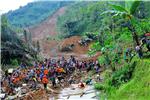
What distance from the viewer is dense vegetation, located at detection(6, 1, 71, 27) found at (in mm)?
133000

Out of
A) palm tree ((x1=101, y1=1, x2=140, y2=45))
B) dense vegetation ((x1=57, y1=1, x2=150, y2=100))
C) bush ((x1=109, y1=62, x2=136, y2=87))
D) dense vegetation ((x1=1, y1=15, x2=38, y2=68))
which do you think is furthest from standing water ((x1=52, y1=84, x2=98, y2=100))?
dense vegetation ((x1=1, y1=15, x2=38, y2=68))

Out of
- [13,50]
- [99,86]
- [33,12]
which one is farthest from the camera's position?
[33,12]

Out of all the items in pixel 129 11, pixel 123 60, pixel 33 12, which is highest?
pixel 33 12

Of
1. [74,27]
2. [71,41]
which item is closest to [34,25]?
[74,27]

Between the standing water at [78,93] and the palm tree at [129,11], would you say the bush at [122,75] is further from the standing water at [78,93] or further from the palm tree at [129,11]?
the palm tree at [129,11]

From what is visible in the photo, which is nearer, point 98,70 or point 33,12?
point 98,70

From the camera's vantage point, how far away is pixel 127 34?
2316cm

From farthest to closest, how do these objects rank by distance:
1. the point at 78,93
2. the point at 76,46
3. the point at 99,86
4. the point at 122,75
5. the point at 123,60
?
1. the point at 76,46
2. the point at 123,60
3. the point at 78,93
4. the point at 99,86
5. the point at 122,75

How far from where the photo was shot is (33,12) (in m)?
142

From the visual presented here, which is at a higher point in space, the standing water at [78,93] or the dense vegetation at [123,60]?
the dense vegetation at [123,60]

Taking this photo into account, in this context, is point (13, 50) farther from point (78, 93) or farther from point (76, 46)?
point (78, 93)

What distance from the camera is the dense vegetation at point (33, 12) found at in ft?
436

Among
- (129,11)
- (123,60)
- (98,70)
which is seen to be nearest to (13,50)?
(98,70)

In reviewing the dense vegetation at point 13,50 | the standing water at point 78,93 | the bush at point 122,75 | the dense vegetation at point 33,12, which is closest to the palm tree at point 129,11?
the bush at point 122,75
